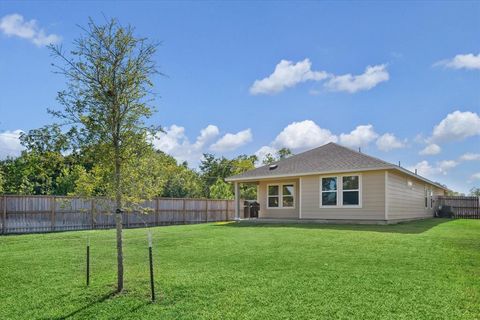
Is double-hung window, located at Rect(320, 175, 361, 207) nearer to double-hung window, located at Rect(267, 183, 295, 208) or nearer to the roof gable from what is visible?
the roof gable

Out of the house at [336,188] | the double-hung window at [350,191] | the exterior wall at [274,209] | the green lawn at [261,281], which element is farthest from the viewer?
the exterior wall at [274,209]

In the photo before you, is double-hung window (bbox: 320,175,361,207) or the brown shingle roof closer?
the brown shingle roof

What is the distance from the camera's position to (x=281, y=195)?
20656 mm

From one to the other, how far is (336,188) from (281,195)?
389 cm

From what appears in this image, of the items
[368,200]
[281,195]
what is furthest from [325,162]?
[281,195]

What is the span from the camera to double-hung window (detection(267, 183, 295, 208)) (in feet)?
Result: 66.6

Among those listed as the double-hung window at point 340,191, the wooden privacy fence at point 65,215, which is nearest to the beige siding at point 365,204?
the double-hung window at point 340,191

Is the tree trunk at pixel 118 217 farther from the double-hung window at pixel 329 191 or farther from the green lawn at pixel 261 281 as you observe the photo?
the double-hung window at pixel 329 191

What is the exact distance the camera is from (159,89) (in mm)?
6703

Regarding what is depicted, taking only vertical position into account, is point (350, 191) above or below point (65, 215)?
above

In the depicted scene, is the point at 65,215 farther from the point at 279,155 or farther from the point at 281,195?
the point at 279,155

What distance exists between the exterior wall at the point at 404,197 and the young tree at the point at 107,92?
1239 cm

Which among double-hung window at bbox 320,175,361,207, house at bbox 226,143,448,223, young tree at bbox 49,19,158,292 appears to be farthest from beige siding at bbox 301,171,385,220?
young tree at bbox 49,19,158,292

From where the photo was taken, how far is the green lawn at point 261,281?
519cm
